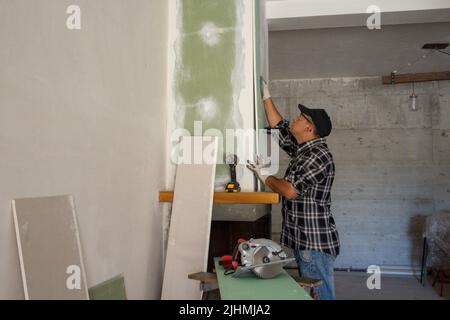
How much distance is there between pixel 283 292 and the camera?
1.67 meters

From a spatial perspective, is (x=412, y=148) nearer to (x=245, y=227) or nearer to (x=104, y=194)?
(x=245, y=227)

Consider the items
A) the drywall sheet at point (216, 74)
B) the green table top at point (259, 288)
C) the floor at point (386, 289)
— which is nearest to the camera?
the green table top at point (259, 288)

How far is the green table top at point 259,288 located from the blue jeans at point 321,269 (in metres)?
0.44

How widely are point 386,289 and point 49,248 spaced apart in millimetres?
4563

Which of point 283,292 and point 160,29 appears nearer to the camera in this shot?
point 283,292

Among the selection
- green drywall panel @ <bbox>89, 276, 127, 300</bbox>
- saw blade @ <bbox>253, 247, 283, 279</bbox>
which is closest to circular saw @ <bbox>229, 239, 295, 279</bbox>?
saw blade @ <bbox>253, 247, 283, 279</bbox>

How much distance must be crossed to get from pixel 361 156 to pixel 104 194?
15.6 ft

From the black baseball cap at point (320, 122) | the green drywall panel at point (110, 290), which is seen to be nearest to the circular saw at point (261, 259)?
the green drywall panel at point (110, 290)

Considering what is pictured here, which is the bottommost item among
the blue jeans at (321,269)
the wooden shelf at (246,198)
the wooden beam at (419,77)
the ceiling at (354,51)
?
the blue jeans at (321,269)

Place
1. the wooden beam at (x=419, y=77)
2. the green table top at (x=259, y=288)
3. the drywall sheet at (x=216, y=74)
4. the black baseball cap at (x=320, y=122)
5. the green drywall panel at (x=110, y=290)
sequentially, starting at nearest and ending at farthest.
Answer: the green table top at (x=259, y=288) → the green drywall panel at (x=110, y=290) → the black baseball cap at (x=320, y=122) → the drywall sheet at (x=216, y=74) → the wooden beam at (x=419, y=77)

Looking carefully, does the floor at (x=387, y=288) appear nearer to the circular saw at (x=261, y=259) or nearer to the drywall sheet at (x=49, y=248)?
→ the circular saw at (x=261, y=259)

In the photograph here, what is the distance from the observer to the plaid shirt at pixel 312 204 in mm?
2391

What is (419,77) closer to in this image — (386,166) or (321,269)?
(386,166)
